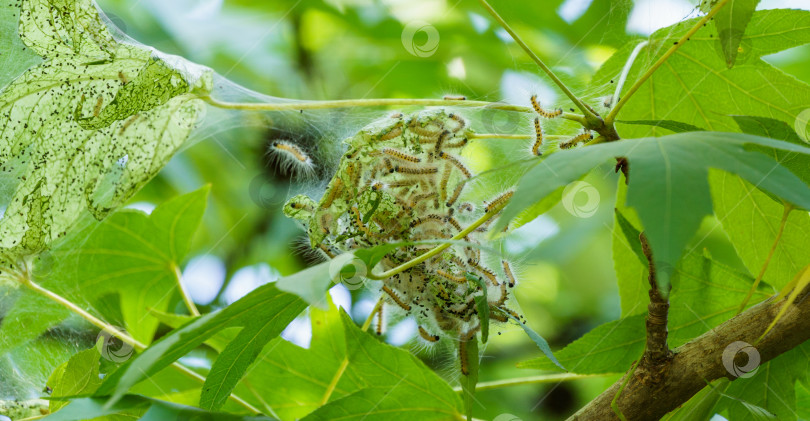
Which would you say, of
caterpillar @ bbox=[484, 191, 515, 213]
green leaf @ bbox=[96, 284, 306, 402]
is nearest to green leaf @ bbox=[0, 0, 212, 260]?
green leaf @ bbox=[96, 284, 306, 402]

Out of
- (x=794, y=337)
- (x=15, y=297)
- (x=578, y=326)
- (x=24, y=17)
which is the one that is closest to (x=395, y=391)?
(x=794, y=337)

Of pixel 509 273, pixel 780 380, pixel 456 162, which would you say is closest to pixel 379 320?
pixel 509 273

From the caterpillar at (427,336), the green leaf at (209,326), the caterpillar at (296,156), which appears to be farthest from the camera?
the caterpillar at (296,156)

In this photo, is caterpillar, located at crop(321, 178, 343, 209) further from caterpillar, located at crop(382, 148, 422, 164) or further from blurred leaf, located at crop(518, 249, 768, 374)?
blurred leaf, located at crop(518, 249, 768, 374)

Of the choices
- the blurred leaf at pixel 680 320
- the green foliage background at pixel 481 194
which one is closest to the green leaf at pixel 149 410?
the green foliage background at pixel 481 194

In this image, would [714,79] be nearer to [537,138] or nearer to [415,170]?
[537,138]

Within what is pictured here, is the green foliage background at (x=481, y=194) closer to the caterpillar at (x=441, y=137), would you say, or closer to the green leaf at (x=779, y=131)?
the green leaf at (x=779, y=131)
